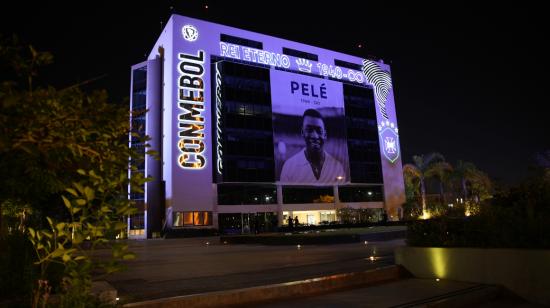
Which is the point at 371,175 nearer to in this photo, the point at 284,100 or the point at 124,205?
the point at 284,100

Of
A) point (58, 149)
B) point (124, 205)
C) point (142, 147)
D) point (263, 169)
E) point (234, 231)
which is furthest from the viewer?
point (263, 169)

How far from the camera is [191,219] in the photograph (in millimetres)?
47875

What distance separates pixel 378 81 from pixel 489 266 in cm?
6525

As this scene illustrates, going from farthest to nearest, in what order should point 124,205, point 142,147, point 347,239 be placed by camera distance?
point 347,239, point 142,147, point 124,205

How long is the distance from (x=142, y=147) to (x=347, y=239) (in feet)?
70.4

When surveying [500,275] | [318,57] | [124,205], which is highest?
[318,57]

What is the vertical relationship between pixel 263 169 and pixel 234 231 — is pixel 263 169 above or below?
above

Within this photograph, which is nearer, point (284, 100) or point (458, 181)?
point (284, 100)

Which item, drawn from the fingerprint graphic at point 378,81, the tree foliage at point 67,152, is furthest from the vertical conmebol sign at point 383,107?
the tree foliage at point 67,152

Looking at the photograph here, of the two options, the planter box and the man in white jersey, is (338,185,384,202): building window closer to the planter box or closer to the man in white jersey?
the man in white jersey

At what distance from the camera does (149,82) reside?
5303 cm

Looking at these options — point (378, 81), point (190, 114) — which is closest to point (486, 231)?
point (190, 114)

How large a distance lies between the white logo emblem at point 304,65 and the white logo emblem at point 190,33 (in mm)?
16330

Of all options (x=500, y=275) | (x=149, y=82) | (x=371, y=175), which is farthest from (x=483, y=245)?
(x=371, y=175)
